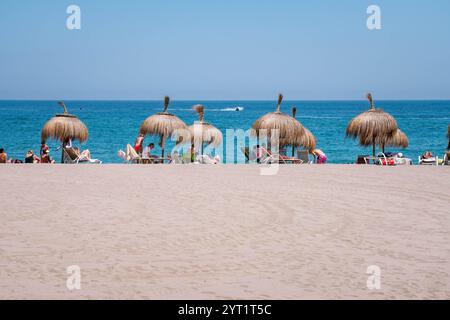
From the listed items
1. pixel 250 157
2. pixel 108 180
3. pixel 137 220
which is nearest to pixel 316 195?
pixel 137 220

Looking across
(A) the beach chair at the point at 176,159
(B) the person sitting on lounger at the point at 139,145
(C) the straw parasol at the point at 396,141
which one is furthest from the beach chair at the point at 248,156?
(C) the straw parasol at the point at 396,141

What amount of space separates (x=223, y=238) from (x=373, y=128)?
38.7 ft

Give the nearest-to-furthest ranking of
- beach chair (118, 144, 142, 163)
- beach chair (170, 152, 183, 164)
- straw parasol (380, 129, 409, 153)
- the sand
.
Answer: the sand → beach chair (118, 144, 142, 163) → beach chair (170, 152, 183, 164) → straw parasol (380, 129, 409, 153)

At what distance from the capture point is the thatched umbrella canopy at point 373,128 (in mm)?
17281

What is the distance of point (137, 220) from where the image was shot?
24.0ft

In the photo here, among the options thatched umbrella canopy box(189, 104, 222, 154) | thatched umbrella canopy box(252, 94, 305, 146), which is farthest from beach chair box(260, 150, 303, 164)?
thatched umbrella canopy box(189, 104, 222, 154)

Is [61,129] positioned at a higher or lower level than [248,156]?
higher

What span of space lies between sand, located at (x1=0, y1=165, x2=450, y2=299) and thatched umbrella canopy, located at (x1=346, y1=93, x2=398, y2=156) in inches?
231

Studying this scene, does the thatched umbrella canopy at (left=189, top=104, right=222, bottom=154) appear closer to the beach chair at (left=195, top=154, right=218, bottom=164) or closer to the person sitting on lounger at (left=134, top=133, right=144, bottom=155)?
the beach chair at (left=195, top=154, right=218, bottom=164)

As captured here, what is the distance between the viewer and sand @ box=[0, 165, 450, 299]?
455 cm

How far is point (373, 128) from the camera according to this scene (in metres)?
17.2

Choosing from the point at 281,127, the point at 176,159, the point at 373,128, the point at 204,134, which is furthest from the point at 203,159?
the point at 373,128

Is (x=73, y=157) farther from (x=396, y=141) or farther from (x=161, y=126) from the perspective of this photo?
(x=396, y=141)

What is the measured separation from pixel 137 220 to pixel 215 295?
3.16 metres
